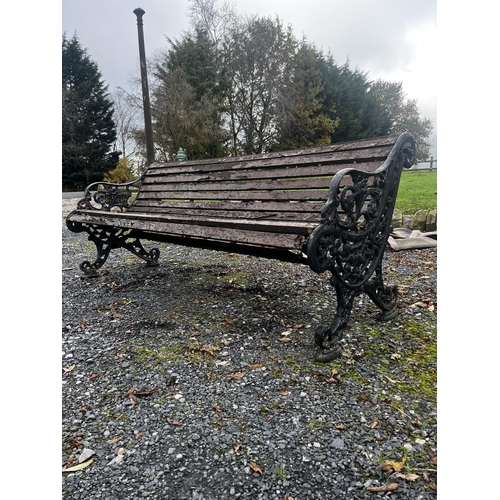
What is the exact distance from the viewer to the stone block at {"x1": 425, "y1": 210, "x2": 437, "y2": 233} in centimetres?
552

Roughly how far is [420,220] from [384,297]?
352 cm

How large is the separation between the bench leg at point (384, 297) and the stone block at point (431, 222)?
3.40 meters

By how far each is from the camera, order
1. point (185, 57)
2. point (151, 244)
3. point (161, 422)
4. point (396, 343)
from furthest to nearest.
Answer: point (185, 57) < point (151, 244) < point (396, 343) < point (161, 422)

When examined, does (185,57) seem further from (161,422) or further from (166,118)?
(161,422)

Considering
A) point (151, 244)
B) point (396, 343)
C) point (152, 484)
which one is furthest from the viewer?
point (151, 244)

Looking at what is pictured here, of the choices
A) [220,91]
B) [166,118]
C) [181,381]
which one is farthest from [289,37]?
[181,381]

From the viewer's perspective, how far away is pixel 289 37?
22.0 metres

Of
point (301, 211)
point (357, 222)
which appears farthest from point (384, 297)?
point (301, 211)

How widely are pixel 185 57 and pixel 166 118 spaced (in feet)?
19.3

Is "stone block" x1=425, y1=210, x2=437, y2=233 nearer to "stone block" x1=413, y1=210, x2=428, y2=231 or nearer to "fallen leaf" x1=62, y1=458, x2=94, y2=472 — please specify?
"stone block" x1=413, y1=210, x2=428, y2=231

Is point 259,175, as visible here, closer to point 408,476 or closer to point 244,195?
point 244,195

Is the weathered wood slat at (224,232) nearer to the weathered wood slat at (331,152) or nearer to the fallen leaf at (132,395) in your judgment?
the weathered wood slat at (331,152)

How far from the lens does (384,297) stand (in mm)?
2637

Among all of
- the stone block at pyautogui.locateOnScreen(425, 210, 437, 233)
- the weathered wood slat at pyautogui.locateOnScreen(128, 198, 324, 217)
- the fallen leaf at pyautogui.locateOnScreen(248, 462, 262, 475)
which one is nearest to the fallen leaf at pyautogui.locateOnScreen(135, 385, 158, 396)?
the fallen leaf at pyautogui.locateOnScreen(248, 462, 262, 475)
